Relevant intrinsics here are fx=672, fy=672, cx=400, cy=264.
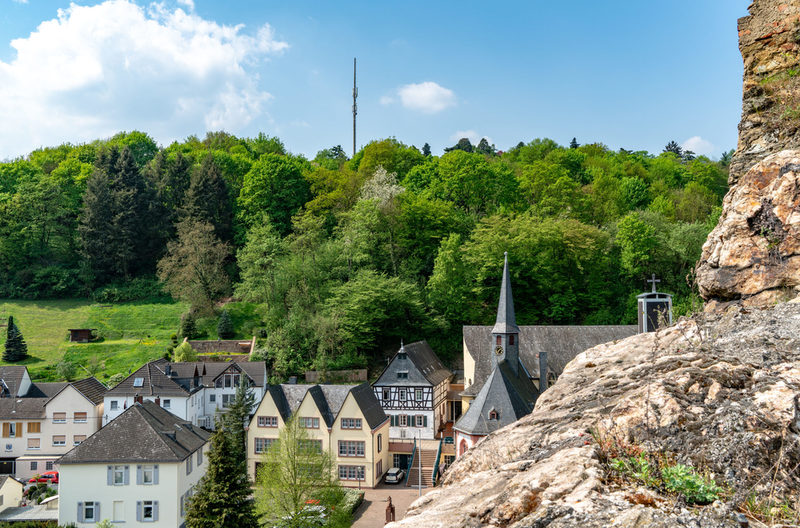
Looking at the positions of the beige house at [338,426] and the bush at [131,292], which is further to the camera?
the bush at [131,292]

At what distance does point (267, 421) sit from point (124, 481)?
9.40m

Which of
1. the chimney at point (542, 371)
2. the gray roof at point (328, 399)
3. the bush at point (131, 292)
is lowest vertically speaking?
the gray roof at point (328, 399)

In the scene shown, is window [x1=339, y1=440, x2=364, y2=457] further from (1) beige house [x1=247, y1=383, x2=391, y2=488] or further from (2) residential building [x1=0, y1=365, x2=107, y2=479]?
(2) residential building [x1=0, y1=365, x2=107, y2=479]

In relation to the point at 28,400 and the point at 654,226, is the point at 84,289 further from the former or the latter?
the point at 654,226

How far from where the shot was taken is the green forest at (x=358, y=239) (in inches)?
1966

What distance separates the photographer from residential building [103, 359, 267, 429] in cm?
4225

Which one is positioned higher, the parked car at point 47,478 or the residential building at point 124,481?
the residential building at point 124,481

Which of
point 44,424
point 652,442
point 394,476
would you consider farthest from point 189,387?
point 652,442

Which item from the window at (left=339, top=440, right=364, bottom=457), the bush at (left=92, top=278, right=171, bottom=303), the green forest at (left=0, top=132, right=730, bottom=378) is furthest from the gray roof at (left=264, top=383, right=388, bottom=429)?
the bush at (left=92, top=278, right=171, bottom=303)

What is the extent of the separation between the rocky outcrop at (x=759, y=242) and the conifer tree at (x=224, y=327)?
48.9 meters

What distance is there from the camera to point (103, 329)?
182 feet

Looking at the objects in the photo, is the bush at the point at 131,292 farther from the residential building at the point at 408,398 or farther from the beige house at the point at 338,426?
the residential building at the point at 408,398

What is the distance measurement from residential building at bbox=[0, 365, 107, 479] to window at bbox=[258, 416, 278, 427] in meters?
11.4

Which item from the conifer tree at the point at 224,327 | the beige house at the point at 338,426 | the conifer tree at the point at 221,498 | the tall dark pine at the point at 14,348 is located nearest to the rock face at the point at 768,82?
the conifer tree at the point at 221,498
